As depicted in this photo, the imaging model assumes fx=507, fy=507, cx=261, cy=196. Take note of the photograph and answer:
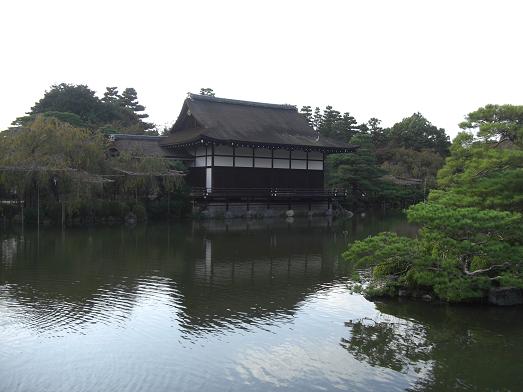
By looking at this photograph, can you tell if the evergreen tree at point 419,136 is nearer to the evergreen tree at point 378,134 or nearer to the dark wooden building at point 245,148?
the evergreen tree at point 378,134

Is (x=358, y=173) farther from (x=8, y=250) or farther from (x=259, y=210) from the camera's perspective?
(x=8, y=250)

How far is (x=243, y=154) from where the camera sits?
102 feet

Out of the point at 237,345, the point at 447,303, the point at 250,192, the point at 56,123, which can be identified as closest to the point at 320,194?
the point at 250,192

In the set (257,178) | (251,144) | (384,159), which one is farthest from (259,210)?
(384,159)

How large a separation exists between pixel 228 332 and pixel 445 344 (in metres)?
3.43

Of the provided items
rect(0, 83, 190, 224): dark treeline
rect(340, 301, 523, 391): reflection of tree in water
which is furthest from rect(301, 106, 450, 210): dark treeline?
rect(340, 301, 523, 391): reflection of tree in water

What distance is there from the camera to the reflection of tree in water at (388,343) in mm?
7203

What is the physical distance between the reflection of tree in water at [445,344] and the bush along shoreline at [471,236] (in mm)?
475

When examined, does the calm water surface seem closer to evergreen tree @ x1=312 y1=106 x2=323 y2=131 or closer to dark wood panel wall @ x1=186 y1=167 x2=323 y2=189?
dark wood panel wall @ x1=186 y1=167 x2=323 y2=189

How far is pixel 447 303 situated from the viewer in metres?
10.1

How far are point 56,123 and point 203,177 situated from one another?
9.00 meters

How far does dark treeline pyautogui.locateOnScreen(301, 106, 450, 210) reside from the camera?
37.4 m

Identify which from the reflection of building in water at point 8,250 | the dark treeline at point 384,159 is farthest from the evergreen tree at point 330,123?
the reflection of building in water at point 8,250

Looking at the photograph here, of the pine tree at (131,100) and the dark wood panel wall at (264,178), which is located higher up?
the pine tree at (131,100)
